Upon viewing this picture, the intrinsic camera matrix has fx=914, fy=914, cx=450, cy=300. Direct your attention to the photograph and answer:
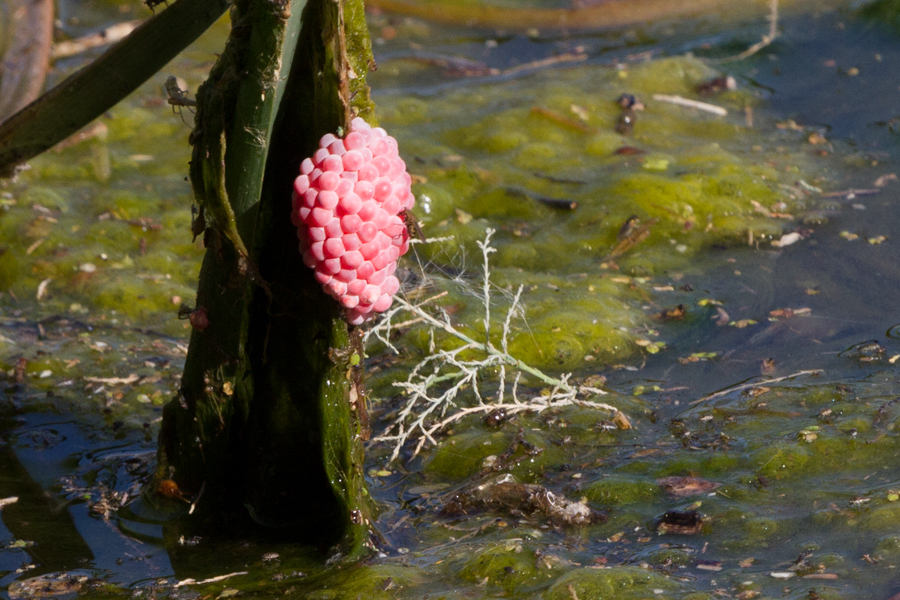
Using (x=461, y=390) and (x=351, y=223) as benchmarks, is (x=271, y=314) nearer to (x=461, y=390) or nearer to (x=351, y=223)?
(x=351, y=223)

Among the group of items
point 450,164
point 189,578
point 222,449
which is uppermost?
point 450,164

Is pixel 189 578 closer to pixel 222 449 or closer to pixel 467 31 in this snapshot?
pixel 222 449

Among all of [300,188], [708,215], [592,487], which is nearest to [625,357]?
[592,487]

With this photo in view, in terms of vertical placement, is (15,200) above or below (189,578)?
above

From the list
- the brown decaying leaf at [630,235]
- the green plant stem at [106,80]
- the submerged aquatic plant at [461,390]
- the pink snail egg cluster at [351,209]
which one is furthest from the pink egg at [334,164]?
the brown decaying leaf at [630,235]

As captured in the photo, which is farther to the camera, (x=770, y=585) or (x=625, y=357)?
(x=625, y=357)

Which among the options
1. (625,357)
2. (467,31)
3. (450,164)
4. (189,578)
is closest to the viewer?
(189,578)

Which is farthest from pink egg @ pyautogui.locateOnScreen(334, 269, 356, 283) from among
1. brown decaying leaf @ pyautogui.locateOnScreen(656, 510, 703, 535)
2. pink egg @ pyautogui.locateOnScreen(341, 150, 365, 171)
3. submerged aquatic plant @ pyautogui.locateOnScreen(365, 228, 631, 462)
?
brown decaying leaf @ pyautogui.locateOnScreen(656, 510, 703, 535)

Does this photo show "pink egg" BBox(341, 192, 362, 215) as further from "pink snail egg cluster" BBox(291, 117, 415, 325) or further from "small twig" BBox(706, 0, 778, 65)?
"small twig" BBox(706, 0, 778, 65)
